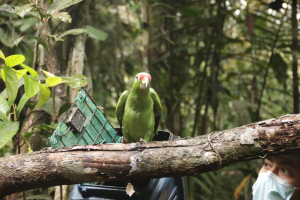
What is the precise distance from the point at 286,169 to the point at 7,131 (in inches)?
55.7

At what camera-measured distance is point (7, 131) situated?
1672 millimetres

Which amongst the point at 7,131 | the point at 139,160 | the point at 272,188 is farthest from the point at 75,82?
the point at 272,188

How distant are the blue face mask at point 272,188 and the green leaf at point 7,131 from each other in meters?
1.31

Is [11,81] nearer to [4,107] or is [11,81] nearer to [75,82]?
[4,107]

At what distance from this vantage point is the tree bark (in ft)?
4.42

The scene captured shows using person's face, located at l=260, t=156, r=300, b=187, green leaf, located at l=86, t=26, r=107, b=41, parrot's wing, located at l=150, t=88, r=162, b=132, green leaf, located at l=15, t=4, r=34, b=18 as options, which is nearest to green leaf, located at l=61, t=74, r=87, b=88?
green leaf, located at l=15, t=4, r=34, b=18

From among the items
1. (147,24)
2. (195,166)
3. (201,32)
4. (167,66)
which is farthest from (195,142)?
(167,66)

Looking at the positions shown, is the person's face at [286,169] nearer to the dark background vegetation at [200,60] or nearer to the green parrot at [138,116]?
the green parrot at [138,116]

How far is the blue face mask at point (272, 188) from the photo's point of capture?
1717 millimetres

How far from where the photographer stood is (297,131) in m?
1.29

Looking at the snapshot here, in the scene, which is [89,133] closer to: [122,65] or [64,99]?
[64,99]

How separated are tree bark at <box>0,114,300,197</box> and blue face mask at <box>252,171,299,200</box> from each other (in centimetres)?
46

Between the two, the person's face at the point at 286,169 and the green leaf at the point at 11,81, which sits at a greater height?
the green leaf at the point at 11,81

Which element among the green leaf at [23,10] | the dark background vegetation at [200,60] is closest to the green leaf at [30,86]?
the green leaf at [23,10]
